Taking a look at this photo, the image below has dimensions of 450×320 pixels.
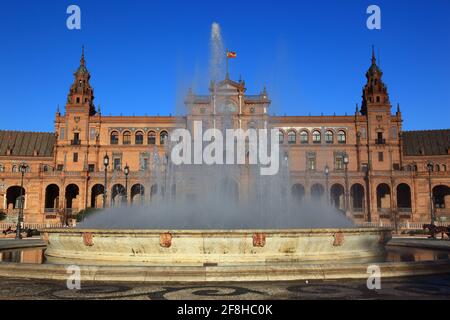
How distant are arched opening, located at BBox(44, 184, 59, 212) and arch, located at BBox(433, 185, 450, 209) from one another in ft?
192

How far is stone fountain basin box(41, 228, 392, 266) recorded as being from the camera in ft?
39.1

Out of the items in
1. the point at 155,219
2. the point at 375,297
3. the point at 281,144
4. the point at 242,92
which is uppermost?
the point at 242,92

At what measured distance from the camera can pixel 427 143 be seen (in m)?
74.9

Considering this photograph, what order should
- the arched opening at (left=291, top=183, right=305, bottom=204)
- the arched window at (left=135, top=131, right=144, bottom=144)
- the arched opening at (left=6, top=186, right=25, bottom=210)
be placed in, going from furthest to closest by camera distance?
the arched window at (left=135, top=131, right=144, bottom=144), the arched opening at (left=6, top=186, right=25, bottom=210), the arched opening at (left=291, top=183, right=305, bottom=204)

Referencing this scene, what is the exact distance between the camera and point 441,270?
11.6m

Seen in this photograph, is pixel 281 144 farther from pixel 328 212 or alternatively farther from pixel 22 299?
pixel 22 299

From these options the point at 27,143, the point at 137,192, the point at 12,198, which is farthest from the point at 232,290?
the point at 27,143

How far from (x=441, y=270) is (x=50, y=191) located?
66.3 meters

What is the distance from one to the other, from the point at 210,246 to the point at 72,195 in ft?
202

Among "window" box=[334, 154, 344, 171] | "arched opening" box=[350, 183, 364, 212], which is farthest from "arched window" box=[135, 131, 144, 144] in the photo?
"arched opening" box=[350, 183, 364, 212]

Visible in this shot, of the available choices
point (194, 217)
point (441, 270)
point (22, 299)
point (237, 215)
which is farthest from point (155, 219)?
point (441, 270)

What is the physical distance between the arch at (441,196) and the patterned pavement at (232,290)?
62671mm

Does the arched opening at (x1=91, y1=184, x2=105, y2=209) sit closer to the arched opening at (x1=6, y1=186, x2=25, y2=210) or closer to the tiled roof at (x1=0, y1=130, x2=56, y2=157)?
the arched opening at (x1=6, y1=186, x2=25, y2=210)
